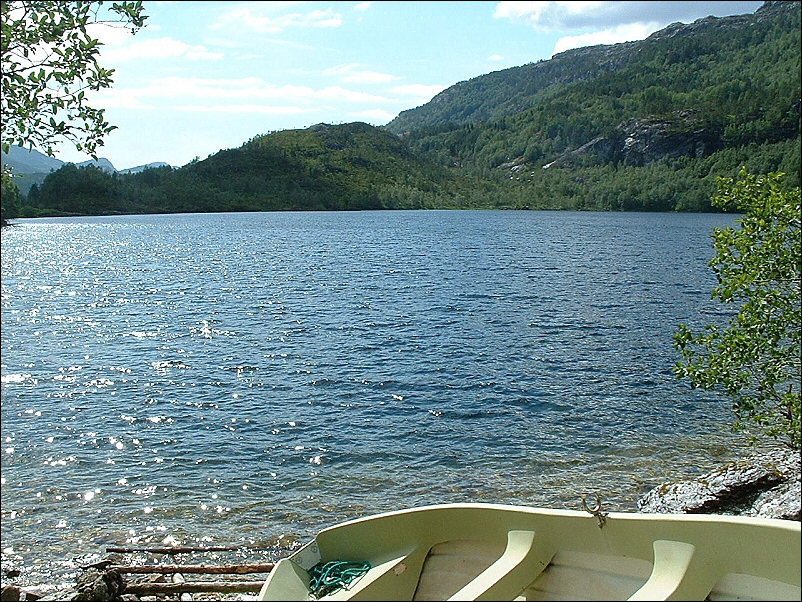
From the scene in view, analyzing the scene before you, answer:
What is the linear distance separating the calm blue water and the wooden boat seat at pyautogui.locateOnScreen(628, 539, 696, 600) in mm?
7378

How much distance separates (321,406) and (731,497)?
1421 centimetres

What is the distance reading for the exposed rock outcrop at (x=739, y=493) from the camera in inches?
512

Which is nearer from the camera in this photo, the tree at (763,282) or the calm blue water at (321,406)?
the tree at (763,282)

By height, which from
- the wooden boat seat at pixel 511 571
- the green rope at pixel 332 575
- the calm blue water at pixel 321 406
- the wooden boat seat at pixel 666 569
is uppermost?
the wooden boat seat at pixel 666 569

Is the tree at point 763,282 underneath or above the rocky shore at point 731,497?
above

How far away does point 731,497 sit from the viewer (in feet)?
45.3

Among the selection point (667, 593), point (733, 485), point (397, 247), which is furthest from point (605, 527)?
point (397, 247)

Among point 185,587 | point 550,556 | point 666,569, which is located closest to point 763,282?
point 666,569

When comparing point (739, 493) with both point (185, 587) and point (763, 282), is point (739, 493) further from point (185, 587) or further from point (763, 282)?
point (185, 587)

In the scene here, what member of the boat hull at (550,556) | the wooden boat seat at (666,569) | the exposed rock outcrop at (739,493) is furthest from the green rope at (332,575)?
the exposed rock outcrop at (739,493)

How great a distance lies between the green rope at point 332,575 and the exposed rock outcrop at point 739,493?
730 cm

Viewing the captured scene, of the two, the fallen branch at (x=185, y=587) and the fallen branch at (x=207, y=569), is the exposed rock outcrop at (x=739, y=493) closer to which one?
the fallen branch at (x=207, y=569)

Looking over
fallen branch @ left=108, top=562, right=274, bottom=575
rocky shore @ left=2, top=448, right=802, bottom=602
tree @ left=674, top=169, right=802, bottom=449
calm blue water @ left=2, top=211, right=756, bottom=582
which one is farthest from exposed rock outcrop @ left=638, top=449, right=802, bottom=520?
fallen branch @ left=108, top=562, right=274, bottom=575

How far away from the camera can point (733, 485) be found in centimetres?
1409
